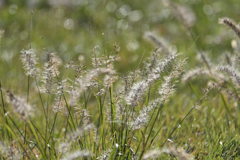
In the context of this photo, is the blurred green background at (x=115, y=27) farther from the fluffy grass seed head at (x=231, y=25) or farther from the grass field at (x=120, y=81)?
the fluffy grass seed head at (x=231, y=25)

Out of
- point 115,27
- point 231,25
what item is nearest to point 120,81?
point 231,25

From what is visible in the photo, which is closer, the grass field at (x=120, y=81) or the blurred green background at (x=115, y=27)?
the grass field at (x=120, y=81)

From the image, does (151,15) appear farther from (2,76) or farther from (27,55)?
(27,55)

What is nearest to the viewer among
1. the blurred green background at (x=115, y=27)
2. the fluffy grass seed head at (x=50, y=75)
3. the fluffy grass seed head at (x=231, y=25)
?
the fluffy grass seed head at (x=50, y=75)

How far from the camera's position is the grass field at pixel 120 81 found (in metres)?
1.62

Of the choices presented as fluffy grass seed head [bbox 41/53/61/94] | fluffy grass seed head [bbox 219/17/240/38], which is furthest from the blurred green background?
fluffy grass seed head [bbox 41/53/61/94]

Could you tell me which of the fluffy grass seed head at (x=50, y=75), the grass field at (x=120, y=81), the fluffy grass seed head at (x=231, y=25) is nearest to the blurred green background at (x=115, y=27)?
the grass field at (x=120, y=81)

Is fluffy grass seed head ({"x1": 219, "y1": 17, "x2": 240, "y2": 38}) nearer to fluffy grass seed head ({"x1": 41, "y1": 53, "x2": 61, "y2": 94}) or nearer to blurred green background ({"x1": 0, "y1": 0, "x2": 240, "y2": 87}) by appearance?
fluffy grass seed head ({"x1": 41, "y1": 53, "x2": 61, "y2": 94})

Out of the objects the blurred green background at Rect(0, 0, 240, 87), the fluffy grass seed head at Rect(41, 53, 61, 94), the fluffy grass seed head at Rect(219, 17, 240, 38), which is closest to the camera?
the fluffy grass seed head at Rect(41, 53, 61, 94)

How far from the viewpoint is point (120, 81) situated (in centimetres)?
216

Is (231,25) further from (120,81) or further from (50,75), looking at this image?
(50,75)

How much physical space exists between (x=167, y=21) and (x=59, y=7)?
2.28m

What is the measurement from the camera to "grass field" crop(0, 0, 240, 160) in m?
1.62

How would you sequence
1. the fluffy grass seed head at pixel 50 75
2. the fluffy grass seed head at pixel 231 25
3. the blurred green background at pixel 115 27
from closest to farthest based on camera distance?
1. the fluffy grass seed head at pixel 50 75
2. the fluffy grass seed head at pixel 231 25
3. the blurred green background at pixel 115 27
